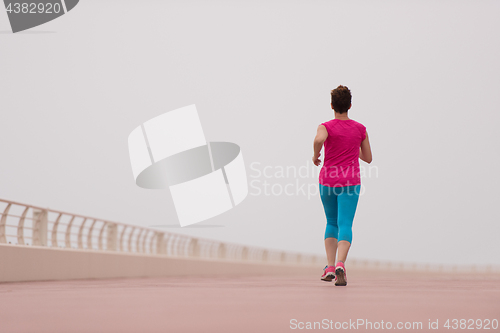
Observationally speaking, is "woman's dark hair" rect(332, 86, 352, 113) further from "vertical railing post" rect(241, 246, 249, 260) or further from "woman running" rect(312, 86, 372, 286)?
"vertical railing post" rect(241, 246, 249, 260)

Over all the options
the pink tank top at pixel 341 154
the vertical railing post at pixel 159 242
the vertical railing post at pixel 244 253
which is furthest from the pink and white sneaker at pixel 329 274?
the vertical railing post at pixel 244 253

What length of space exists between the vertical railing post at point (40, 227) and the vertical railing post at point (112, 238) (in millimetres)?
2911

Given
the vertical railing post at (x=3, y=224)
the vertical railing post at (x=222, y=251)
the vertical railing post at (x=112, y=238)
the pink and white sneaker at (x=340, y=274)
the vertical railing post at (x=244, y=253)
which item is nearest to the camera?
the pink and white sneaker at (x=340, y=274)

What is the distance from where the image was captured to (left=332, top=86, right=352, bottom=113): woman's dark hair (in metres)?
6.39

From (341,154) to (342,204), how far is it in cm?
44

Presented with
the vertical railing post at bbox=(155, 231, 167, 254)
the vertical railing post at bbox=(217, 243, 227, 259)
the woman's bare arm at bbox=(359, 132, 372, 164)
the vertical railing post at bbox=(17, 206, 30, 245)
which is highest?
the woman's bare arm at bbox=(359, 132, 372, 164)

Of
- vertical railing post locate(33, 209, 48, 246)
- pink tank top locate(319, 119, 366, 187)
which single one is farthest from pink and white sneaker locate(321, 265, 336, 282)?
vertical railing post locate(33, 209, 48, 246)

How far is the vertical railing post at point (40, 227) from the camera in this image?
33.0 ft

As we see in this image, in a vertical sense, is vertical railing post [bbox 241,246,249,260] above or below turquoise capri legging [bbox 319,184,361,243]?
below

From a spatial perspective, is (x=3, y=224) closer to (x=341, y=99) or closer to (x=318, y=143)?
(x=318, y=143)

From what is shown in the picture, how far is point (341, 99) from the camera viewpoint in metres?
6.40

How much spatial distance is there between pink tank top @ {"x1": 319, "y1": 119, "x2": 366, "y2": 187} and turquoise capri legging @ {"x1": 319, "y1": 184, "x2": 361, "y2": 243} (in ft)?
0.18

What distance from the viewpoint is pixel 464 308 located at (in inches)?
152

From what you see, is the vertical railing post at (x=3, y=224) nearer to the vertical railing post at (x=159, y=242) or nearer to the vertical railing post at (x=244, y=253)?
the vertical railing post at (x=159, y=242)
